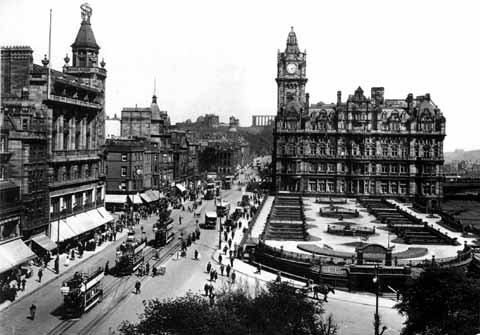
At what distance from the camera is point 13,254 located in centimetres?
4297

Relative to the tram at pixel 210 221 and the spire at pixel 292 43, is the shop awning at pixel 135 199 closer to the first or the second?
the tram at pixel 210 221

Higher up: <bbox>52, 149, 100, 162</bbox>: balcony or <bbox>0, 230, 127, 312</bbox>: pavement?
<bbox>52, 149, 100, 162</bbox>: balcony

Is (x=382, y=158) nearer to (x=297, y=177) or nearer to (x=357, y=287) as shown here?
(x=297, y=177)

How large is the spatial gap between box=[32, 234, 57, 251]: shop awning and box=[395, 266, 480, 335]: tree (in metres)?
32.7

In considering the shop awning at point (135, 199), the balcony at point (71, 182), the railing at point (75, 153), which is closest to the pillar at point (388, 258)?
the balcony at point (71, 182)

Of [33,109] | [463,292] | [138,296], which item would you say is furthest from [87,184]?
[463,292]

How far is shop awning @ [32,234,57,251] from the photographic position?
160ft

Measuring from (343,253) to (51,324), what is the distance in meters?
27.7

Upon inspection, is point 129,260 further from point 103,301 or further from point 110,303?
point 110,303

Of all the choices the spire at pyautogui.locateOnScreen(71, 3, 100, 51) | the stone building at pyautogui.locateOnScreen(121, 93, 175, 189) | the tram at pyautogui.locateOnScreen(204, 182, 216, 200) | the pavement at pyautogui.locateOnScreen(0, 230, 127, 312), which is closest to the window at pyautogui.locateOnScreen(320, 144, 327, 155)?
the tram at pyautogui.locateOnScreen(204, 182, 216, 200)

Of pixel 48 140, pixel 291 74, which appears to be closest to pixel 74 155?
pixel 48 140

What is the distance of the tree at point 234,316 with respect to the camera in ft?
71.4

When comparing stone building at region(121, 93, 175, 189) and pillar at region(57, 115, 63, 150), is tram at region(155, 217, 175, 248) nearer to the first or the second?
pillar at region(57, 115, 63, 150)

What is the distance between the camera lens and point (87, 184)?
6378 centimetres
